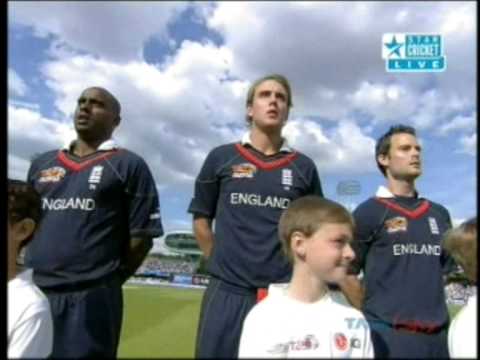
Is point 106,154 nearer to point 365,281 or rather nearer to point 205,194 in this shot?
point 205,194

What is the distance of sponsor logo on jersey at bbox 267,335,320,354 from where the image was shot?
177 cm

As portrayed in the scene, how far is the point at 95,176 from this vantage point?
274cm

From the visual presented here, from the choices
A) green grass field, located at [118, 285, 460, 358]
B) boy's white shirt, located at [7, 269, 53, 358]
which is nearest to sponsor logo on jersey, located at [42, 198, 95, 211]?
boy's white shirt, located at [7, 269, 53, 358]

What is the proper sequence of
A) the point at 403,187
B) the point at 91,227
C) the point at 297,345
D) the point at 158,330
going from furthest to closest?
the point at 158,330 → the point at 403,187 → the point at 91,227 → the point at 297,345

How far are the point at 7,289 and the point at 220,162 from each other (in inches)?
50.1

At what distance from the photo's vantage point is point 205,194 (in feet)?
9.56

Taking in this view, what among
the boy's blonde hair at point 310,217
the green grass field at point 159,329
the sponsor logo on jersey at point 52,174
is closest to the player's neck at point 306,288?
the boy's blonde hair at point 310,217

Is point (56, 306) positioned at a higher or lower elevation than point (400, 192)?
lower

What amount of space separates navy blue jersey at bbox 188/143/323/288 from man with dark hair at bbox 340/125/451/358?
36 cm

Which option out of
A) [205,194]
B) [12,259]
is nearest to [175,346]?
[205,194]

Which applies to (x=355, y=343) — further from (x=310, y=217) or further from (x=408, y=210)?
(x=408, y=210)

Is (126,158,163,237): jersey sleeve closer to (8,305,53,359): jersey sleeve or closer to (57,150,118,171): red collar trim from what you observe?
(57,150,118,171): red collar trim

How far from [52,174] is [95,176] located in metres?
0.24

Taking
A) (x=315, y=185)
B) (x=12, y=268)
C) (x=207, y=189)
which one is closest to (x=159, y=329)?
(x=207, y=189)
